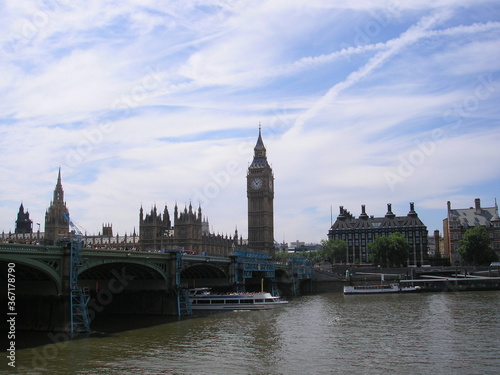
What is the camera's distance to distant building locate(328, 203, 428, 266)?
7239 inches

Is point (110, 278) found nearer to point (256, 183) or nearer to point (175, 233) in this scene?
point (175, 233)

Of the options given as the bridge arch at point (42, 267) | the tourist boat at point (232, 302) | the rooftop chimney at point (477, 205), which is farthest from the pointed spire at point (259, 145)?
the bridge arch at point (42, 267)

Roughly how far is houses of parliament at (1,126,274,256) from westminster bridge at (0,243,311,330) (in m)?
54.9

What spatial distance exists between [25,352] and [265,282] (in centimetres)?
7126

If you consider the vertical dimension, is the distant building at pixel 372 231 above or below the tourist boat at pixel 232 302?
above

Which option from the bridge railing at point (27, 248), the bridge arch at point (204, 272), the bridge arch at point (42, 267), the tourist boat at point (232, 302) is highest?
the bridge railing at point (27, 248)

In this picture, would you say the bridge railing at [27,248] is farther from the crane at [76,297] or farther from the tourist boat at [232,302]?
the tourist boat at [232,302]

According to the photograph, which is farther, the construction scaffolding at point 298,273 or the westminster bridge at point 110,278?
the construction scaffolding at point 298,273

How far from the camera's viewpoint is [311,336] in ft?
162

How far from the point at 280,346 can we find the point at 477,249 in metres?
109

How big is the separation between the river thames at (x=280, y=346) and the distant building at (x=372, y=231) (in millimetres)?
120177

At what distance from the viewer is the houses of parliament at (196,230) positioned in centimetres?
16262

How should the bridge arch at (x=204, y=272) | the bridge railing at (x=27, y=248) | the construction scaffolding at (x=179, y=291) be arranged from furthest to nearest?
the bridge arch at (x=204, y=272) < the construction scaffolding at (x=179, y=291) < the bridge railing at (x=27, y=248)

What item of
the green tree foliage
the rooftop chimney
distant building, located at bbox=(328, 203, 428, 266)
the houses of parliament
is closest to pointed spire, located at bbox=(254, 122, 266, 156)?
the houses of parliament
